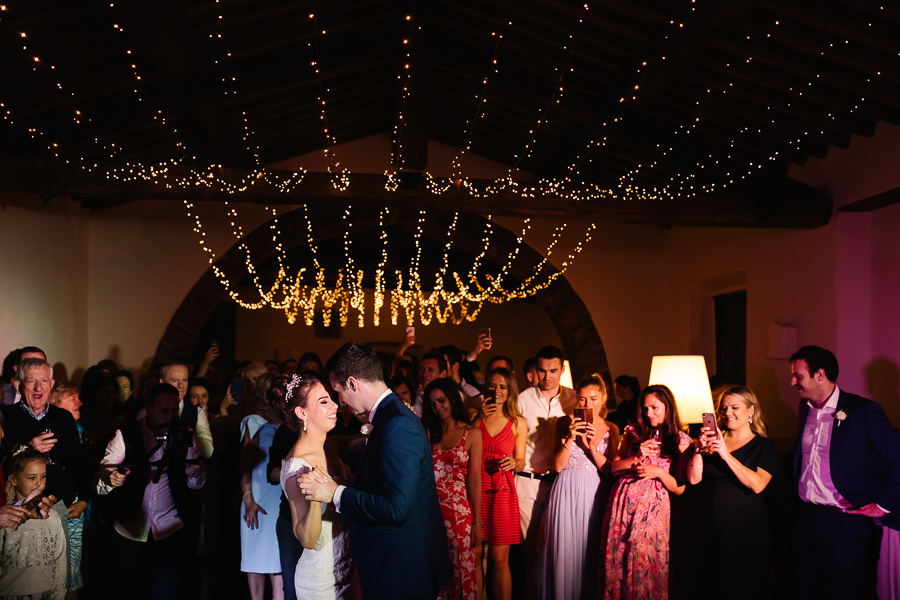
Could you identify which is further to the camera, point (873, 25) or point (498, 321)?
point (498, 321)

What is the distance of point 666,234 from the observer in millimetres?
9133

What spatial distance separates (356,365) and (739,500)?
85.1 inches

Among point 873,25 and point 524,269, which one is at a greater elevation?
point 873,25

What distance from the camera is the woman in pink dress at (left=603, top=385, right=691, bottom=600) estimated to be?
3.70m

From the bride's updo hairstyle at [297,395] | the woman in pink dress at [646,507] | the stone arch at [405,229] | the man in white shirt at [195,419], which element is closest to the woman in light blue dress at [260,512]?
the man in white shirt at [195,419]

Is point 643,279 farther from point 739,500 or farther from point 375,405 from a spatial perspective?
point 375,405

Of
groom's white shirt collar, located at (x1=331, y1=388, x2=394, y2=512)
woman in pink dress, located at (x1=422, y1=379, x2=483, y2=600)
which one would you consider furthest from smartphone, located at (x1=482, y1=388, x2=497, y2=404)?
groom's white shirt collar, located at (x1=331, y1=388, x2=394, y2=512)

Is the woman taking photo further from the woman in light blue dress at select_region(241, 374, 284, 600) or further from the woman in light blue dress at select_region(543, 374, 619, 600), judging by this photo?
the woman in light blue dress at select_region(241, 374, 284, 600)

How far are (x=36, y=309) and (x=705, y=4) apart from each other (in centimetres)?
608

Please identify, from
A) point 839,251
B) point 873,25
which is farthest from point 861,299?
point 873,25

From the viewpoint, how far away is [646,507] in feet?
12.3

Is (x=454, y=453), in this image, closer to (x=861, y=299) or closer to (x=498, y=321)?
(x=861, y=299)

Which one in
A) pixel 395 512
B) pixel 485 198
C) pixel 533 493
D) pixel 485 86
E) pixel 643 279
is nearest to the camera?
pixel 395 512

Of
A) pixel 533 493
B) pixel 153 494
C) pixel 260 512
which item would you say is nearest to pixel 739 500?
pixel 533 493
